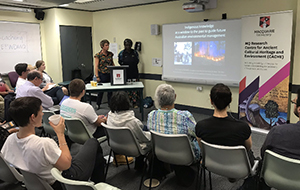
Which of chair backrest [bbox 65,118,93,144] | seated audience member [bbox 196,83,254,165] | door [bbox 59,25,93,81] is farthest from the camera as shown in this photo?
door [bbox 59,25,93,81]

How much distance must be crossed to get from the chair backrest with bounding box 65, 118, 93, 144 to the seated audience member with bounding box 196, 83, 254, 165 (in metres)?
1.22

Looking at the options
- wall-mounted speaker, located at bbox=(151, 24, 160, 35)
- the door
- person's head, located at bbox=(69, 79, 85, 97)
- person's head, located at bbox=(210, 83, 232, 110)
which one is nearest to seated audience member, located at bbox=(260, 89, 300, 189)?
person's head, located at bbox=(210, 83, 232, 110)

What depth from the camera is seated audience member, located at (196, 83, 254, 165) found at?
2010 mm

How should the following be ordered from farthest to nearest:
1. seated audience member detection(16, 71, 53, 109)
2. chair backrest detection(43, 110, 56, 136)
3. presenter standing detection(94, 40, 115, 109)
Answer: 1. presenter standing detection(94, 40, 115, 109)
2. seated audience member detection(16, 71, 53, 109)
3. chair backrest detection(43, 110, 56, 136)

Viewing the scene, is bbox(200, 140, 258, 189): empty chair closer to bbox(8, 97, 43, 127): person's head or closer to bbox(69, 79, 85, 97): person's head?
bbox(8, 97, 43, 127): person's head

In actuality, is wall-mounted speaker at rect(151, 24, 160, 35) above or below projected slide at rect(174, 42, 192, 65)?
above

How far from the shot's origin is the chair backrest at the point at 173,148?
2164mm

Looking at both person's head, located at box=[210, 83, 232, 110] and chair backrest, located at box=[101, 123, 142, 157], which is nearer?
person's head, located at box=[210, 83, 232, 110]

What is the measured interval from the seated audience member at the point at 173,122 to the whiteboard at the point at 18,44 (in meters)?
5.25

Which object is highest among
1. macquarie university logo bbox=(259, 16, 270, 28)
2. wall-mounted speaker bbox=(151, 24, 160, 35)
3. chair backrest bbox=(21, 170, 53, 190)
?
wall-mounted speaker bbox=(151, 24, 160, 35)

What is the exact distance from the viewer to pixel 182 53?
5.52 meters


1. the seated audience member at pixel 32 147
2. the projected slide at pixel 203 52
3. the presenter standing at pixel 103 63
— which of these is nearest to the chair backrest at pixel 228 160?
the seated audience member at pixel 32 147

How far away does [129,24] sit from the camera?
6.44 metres

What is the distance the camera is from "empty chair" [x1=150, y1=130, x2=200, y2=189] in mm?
2164
